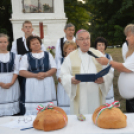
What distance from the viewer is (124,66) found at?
8.30ft

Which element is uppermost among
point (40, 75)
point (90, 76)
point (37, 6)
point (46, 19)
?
Result: point (37, 6)

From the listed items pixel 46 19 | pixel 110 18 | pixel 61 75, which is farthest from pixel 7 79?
pixel 110 18

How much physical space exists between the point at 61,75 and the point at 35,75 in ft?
2.97

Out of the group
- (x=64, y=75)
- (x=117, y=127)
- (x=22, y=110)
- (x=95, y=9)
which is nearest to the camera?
(x=117, y=127)

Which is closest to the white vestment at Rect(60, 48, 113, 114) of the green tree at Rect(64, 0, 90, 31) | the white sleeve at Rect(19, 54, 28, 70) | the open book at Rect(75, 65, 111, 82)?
the open book at Rect(75, 65, 111, 82)

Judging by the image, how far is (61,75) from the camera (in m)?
2.75

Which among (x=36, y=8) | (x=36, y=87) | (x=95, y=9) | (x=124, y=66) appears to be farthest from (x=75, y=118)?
(x=95, y=9)

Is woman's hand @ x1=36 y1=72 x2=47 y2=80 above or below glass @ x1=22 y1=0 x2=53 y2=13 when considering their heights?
below

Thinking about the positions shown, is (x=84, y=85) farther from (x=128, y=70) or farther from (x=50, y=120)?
(x=50, y=120)

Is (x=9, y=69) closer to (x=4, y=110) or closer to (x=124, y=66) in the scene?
(x=4, y=110)

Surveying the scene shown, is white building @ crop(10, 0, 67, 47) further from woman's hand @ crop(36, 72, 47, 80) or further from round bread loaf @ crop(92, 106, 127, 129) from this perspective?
round bread loaf @ crop(92, 106, 127, 129)

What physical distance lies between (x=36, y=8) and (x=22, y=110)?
693cm

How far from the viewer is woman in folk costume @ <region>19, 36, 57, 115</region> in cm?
354

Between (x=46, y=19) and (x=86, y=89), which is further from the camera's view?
(x=46, y=19)
